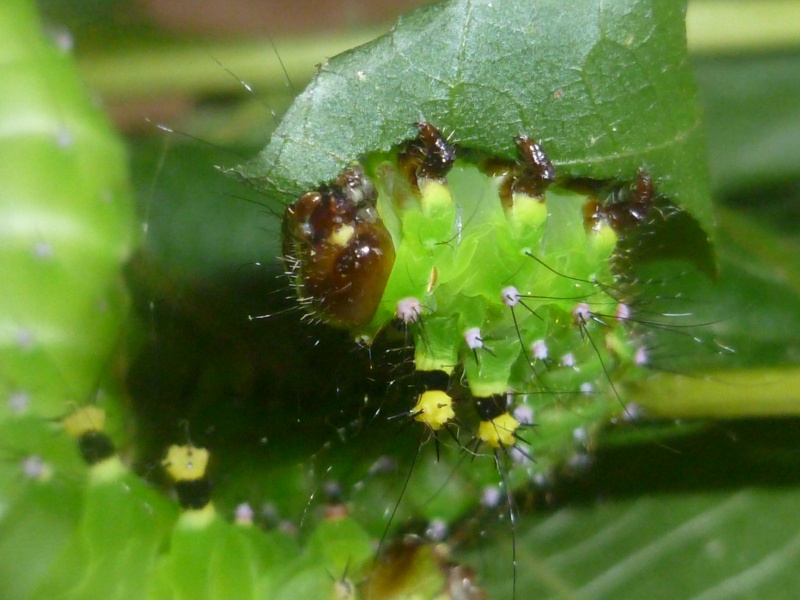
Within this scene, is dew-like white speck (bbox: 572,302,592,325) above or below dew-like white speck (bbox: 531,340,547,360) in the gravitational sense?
above

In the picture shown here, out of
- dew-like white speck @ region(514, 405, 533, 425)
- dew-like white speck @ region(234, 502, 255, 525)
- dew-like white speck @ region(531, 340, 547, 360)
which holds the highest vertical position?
dew-like white speck @ region(531, 340, 547, 360)

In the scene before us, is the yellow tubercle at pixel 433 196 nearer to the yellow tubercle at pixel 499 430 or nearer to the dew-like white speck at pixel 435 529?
the yellow tubercle at pixel 499 430

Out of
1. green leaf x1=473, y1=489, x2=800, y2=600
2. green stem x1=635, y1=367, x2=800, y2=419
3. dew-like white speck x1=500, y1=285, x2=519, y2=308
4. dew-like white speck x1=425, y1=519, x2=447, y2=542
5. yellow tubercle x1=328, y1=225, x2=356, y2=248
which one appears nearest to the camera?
yellow tubercle x1=328, y1=225, x2=356, y2=248

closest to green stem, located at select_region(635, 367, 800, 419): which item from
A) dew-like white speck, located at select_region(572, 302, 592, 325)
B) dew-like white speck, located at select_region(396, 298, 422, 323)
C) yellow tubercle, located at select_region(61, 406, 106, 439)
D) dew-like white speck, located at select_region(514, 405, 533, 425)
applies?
dew-like white speck, located at select_region(514, 405, 533, 425)

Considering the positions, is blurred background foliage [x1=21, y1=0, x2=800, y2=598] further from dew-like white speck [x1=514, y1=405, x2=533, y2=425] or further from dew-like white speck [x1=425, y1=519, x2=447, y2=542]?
dew-like white speck [x1=514, y1=405, x2=533, y2=425]

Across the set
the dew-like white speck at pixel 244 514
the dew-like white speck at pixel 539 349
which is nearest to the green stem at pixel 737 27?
the dew-like white speck at pixel 539 349

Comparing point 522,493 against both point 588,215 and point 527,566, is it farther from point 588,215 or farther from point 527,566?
point 588,215

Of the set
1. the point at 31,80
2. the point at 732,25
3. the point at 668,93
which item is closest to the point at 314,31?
the point at 31,80
